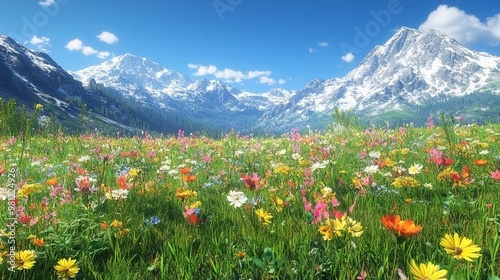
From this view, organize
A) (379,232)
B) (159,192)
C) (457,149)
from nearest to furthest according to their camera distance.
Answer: (379,232), (159,192), (457,149)

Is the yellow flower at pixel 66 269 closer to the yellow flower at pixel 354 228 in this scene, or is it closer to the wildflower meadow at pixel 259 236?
the wildflower meadow at pixel 259 236

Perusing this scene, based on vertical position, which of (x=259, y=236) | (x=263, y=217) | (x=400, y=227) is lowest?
(x=259, y=236)

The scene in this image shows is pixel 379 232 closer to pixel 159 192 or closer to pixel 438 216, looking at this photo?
pixel 438 216

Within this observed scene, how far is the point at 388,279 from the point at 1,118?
32.8 ft

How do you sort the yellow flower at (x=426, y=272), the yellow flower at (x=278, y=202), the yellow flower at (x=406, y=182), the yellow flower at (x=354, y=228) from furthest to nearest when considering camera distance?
the yellow flower at (x=406, y=182) < the yellow flower at (x=278, y=202) < the yellow flower at (x=354, y=228) < the yellow flower at (x=426, y=272)

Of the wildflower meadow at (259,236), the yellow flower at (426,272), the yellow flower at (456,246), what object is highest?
the yellow flower at (456,246)

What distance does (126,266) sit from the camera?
2.05m

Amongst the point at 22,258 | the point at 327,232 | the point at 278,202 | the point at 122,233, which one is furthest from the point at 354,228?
the point at 22,258

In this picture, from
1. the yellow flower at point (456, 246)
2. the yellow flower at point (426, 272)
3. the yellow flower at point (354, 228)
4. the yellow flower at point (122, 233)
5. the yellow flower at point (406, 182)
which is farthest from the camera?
the yellow flower at point (406, 182)

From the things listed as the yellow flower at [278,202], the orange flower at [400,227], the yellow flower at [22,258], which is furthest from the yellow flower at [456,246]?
the yellow flower at [22,258]

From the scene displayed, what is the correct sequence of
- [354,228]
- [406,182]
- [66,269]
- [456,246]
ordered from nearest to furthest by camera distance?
[456,246]
[66,269]
[354,228]
[406,182]

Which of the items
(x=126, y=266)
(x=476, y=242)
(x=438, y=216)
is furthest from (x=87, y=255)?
(x=438, y=216)

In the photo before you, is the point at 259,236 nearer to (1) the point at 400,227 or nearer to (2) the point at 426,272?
(1) the point at 400,227

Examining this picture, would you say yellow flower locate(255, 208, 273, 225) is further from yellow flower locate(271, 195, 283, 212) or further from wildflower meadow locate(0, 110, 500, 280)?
yellow flower locate(271, 195, 283, 212)
